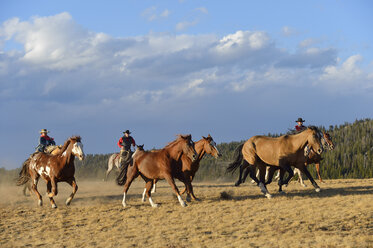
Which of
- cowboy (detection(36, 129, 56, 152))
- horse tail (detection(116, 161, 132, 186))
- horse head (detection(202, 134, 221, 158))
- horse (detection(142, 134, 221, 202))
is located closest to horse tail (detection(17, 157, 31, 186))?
cowboy (detection(36, 129, 56, 152))

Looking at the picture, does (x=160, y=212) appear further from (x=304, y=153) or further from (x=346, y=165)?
(x=346, y=165)

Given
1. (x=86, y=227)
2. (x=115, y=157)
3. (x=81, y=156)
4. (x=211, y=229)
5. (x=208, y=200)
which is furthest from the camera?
(x=115, y=157)

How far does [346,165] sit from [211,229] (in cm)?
4718

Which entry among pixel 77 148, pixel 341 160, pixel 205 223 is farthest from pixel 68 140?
pixel 341 160

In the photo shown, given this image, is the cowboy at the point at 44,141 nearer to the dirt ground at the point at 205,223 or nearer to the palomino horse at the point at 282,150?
the dirt ground at the point at 205,223

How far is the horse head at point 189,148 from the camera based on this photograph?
13.5 m

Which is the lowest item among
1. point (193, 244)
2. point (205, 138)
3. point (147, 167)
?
point (193, 244)

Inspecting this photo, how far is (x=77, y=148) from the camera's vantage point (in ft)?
44.3

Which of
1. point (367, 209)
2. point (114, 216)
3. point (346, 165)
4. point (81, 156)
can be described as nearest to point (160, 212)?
point (114, 216)

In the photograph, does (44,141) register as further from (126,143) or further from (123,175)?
(123,175)

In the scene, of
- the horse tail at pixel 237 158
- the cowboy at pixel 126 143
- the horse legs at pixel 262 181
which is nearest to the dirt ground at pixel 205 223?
the horse legs at pixel 262 181

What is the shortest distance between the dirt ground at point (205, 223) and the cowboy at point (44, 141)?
4.15 m

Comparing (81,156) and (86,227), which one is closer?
(86,227)

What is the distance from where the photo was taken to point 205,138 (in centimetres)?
1408
